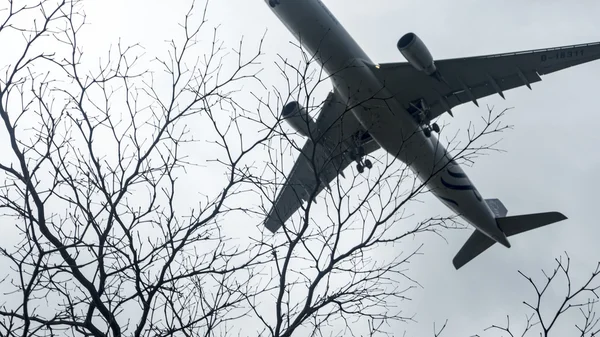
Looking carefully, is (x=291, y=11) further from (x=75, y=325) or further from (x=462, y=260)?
(x=75, y=325)

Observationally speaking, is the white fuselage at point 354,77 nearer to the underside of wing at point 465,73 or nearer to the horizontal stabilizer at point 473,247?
the underside of wing at point 465,73

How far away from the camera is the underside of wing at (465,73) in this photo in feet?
69.4

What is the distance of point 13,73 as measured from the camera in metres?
6.23

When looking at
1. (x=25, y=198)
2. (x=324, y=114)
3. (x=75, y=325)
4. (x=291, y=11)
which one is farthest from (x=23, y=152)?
(x=324, y=114)

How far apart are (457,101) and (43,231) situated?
20225 mm

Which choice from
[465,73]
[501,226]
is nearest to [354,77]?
[465,73]

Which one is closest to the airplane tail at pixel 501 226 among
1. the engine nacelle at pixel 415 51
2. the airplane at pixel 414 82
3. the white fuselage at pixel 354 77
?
the airplane at pixel 414 82

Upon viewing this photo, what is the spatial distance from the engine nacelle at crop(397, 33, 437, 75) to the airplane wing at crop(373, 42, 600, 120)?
0.97 metres

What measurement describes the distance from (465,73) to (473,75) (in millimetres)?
310

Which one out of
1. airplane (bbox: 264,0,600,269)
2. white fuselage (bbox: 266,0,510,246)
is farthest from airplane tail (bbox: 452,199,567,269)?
white fuselage (bbox: 266,0,510,246)

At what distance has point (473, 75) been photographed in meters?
22.6

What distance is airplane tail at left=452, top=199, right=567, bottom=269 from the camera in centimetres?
2591

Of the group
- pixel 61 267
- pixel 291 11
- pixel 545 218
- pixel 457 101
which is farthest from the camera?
pixel 545 218

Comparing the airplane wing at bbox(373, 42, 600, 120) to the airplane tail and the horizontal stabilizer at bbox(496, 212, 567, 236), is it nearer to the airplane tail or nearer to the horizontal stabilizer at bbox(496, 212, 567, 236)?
the horizontal stabilizer at bbox(496, 212, 567, 236)
